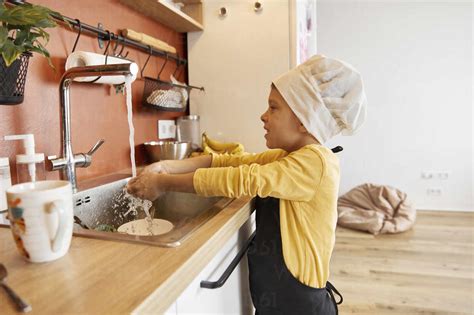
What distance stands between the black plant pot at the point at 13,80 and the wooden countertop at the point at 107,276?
289 millimetres

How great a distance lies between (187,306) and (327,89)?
575mm

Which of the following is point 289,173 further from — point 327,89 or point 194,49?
point 194,49

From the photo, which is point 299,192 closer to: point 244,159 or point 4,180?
point 244,159

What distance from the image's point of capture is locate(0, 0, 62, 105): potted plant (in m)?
0.64

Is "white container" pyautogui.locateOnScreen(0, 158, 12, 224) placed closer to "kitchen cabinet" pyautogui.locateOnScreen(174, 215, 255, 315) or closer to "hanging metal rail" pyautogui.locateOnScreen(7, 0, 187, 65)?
"hanging metal rail" pyautogui.locateOnScreen(7, 0, 187, 65)

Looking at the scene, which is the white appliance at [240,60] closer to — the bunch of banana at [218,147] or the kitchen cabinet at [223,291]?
the bunch of banana at [218,147]

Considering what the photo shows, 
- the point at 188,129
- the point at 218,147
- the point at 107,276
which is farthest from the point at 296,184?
the point at 188,129

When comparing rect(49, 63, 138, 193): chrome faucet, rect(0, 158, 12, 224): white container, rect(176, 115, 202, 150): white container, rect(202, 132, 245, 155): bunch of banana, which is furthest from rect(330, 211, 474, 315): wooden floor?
rect(0, 158, 12, 224): white container

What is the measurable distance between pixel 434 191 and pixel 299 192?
10.5ft

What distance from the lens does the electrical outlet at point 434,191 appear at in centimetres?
341

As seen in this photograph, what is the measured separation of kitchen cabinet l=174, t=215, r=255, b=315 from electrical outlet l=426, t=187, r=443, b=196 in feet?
9.82

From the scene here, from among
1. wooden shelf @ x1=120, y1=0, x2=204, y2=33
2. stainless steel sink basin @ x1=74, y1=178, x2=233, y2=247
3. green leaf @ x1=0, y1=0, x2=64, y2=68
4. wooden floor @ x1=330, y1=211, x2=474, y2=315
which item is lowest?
wooden floor @ x1=330, y1=211, x2=474, y2=315

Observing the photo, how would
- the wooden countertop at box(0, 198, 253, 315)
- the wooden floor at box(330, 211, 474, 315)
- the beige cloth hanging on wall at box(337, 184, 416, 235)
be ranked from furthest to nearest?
1. the beige cloth hanging on wall at box(337, 184, 416, 235)
2. the wooden floor at box(330, 211, 474, 315)
3. the wooden countertop at box(0, 198, 253, 315)

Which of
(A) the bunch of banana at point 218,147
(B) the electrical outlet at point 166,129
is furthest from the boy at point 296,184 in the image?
(B) the electrical outlet at point 166,129
